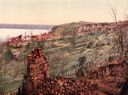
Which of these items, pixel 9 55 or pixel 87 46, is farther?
pixel 9 55

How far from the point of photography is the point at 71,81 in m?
15.2

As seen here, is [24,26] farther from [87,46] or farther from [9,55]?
[87,46]

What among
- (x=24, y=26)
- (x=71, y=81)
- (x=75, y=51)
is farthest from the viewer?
(x=24, y=26)

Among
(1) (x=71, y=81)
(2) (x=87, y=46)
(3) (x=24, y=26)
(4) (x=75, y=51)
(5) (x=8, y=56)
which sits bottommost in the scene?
(1) (x=71, y=81)

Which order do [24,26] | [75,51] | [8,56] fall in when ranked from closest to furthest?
[75,51]
[8,56]
[24,26]

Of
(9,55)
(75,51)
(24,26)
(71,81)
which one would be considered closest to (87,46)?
(75,51)

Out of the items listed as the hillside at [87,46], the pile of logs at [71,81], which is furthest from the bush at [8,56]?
the pile of logs at [71,81]

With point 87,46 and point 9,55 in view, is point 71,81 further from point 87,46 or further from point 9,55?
point 9,55

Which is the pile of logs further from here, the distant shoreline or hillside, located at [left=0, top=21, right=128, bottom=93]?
the distant shoreline

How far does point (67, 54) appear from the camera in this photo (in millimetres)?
16734

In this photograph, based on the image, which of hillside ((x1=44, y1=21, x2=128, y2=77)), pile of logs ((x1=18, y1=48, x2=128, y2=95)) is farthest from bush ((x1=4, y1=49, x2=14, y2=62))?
pile of logs ((x1=18, y1=48, x2=128, y2=95))

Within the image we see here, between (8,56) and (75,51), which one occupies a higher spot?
(75,51)

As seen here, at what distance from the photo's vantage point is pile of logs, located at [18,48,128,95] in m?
15.1

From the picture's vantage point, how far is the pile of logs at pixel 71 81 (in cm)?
1512
